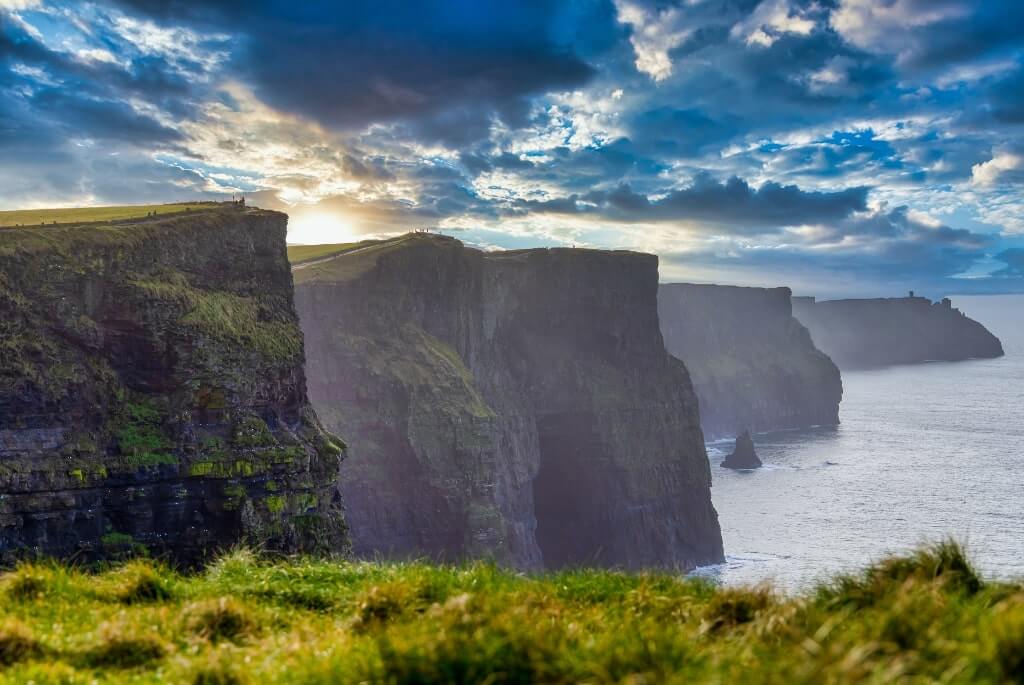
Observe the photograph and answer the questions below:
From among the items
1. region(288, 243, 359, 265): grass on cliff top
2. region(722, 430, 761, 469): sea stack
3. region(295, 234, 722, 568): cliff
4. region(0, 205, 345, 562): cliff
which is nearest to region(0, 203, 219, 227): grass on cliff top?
region(0, 205, 345, 562): cliff

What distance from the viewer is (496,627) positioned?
6836 millimetres

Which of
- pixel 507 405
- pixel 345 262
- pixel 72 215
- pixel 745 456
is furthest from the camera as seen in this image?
pixel 745 456

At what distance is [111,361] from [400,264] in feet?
132

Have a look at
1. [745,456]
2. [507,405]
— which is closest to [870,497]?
[745,456]

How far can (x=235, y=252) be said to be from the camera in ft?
178

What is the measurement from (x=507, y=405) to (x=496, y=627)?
3383 inches

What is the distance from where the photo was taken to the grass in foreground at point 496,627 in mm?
5910

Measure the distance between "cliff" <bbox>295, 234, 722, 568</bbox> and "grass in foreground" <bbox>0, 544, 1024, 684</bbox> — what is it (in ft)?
191

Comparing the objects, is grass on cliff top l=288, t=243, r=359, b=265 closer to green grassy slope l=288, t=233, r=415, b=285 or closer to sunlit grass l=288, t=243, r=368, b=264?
sunlit grass l=288, t=243, r=368, b=264

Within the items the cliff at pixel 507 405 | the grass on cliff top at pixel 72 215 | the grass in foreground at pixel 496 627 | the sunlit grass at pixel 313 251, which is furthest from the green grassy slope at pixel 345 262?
the grass in foreground at pixel 496 627

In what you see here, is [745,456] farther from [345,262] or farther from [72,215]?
[72,215]

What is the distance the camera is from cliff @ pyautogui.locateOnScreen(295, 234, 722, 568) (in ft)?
239

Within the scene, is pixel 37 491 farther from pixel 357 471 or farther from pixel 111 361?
pixel 357 471

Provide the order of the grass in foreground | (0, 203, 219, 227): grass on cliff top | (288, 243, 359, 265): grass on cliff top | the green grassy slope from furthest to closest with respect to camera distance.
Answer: (288, 243, 359, 265): grass on cliff top
the green grassy slope
(0, 203, 219, 227): grass on cliff top
the grass in foreground
